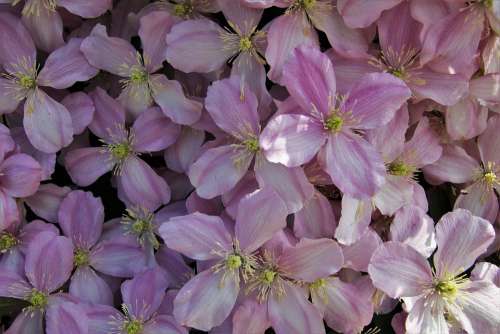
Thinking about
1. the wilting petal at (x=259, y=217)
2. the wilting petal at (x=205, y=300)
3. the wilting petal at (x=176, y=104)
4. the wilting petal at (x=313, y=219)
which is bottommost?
the wilting petal at (x=205, y=300)

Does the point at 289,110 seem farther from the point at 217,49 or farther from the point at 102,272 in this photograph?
the point at 102,272

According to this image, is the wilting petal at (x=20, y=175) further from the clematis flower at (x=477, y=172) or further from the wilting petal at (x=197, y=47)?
the clematis flower at (x=477, y=172)

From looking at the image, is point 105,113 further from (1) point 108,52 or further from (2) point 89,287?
(2) point 89,287

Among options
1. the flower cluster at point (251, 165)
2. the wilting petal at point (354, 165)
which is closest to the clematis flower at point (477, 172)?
the flower cluster at point (251, 165)

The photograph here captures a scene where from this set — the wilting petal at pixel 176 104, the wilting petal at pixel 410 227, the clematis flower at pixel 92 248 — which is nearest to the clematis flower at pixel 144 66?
the wilting petal at pixel 176 104

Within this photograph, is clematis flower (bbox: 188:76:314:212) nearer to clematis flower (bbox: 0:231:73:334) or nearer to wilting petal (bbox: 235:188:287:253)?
wilting petal (bbox: 235:188:287:253)

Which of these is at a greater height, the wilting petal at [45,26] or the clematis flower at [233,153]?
the wilting petal at [45,26]

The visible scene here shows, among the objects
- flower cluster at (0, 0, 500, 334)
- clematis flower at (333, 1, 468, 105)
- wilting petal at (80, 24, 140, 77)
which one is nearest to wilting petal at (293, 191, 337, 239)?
flower cluster at (0, 0, 500, 334)
